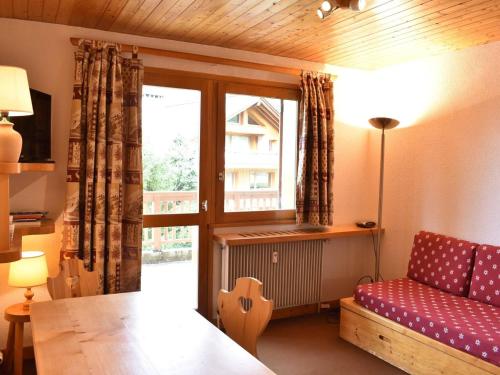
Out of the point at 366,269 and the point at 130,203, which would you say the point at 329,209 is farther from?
the point at 130,203

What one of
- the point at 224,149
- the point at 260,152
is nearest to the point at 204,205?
the point at 224,149

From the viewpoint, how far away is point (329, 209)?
4.14 m

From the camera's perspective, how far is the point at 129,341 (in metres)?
1.77

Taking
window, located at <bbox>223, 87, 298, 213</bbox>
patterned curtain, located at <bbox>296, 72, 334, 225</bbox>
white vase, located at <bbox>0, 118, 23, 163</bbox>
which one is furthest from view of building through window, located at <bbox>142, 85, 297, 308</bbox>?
white vase, located at <bbox>0, 118, 23, 163</bbox>

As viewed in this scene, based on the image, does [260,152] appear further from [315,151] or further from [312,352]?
[312,352]

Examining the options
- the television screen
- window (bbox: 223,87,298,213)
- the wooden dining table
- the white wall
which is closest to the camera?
the wooden dining table

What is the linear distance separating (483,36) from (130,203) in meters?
2.90

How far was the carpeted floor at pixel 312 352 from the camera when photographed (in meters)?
3.13

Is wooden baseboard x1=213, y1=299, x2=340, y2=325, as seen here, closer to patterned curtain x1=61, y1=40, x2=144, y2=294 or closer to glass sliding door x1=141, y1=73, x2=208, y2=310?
glass sliding door x1=141, y1=73, x2=208, y2=310

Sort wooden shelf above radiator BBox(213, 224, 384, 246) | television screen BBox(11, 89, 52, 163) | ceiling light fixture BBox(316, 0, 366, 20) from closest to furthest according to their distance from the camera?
1. ceiling light fixture BBox(316, 0, 366, 20)
2. television screen BBox(11, 89, 52, 163)
3. wooden shelf above radiator BBox(213, 224, 384, 246)

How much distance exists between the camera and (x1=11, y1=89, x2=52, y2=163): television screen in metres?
2.92

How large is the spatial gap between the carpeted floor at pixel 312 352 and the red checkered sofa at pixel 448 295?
371 millimetres

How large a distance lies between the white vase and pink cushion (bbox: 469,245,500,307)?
3111 millimetres

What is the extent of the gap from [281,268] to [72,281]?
1.98 metres
